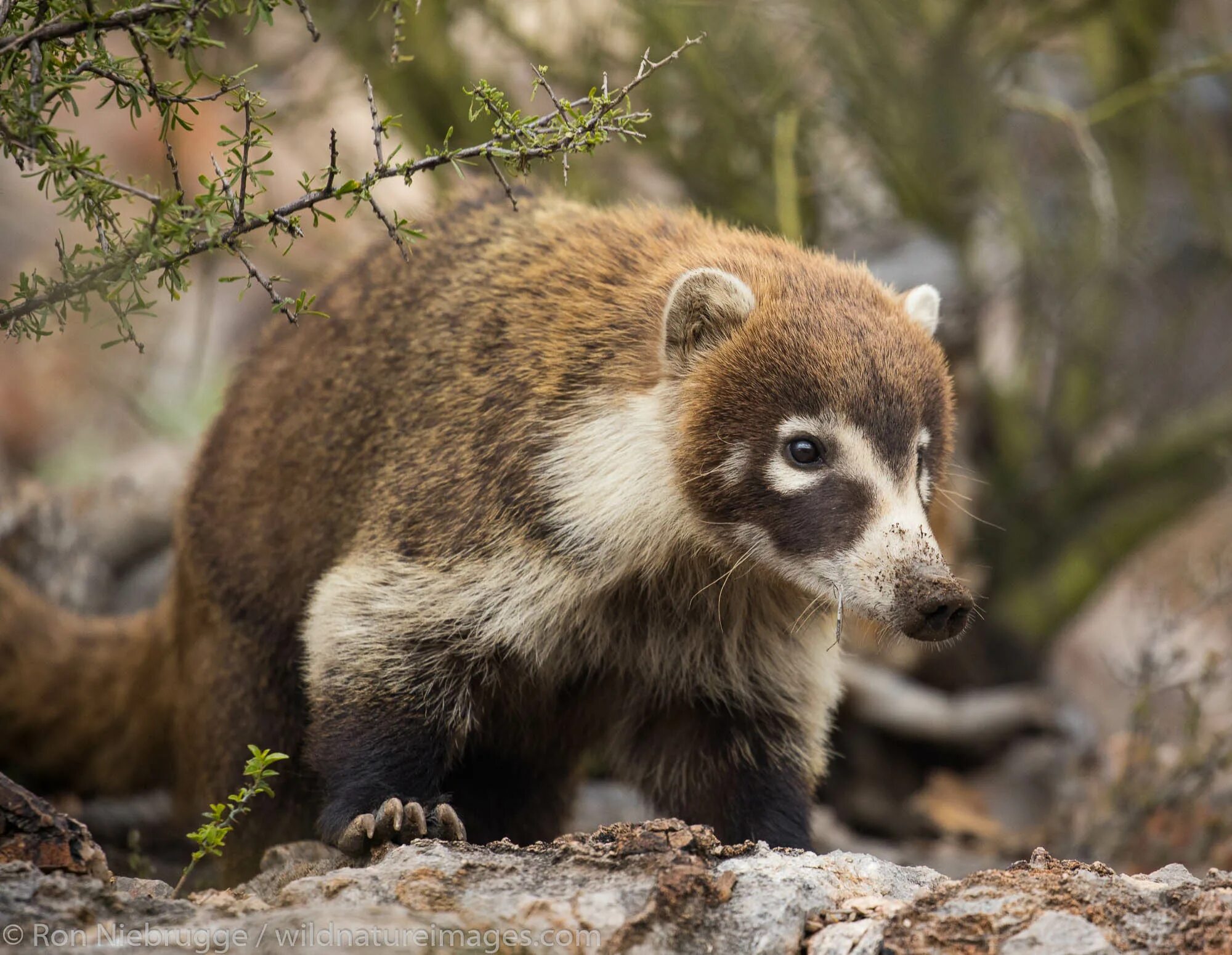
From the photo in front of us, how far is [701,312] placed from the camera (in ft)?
15.8

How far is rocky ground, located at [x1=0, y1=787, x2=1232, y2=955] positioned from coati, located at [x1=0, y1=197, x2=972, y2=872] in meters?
0.80

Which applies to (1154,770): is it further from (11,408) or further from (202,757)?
(11,408)

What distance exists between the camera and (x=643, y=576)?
4984mm

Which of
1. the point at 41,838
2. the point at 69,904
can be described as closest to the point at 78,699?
the point at 41,838

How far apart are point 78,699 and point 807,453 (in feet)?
15.1

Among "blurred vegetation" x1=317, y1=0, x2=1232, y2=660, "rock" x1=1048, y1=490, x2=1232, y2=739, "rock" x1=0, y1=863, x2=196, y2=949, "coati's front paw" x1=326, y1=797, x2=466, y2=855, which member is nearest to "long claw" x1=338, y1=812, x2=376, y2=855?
"coati's front paw" x1=326, y1=797, x2=466, y2=855

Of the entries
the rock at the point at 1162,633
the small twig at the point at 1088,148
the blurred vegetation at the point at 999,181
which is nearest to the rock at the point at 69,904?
the rock at the point at 1162,633

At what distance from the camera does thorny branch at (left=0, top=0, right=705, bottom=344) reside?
354cm

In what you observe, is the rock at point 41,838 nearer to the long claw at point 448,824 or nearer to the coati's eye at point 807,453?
the long claw at point 448,824

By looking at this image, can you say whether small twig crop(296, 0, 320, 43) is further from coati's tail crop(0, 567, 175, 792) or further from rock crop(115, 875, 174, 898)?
coati's tail crop(0, 567, 175, 792)

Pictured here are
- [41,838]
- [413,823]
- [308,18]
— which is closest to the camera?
[41,838]

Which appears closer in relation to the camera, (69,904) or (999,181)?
(69,904)

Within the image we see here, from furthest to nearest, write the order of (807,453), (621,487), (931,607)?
(621,487)
(807,453)
(931,607)

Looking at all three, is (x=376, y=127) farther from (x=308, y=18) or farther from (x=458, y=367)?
(x=458, y=367)
